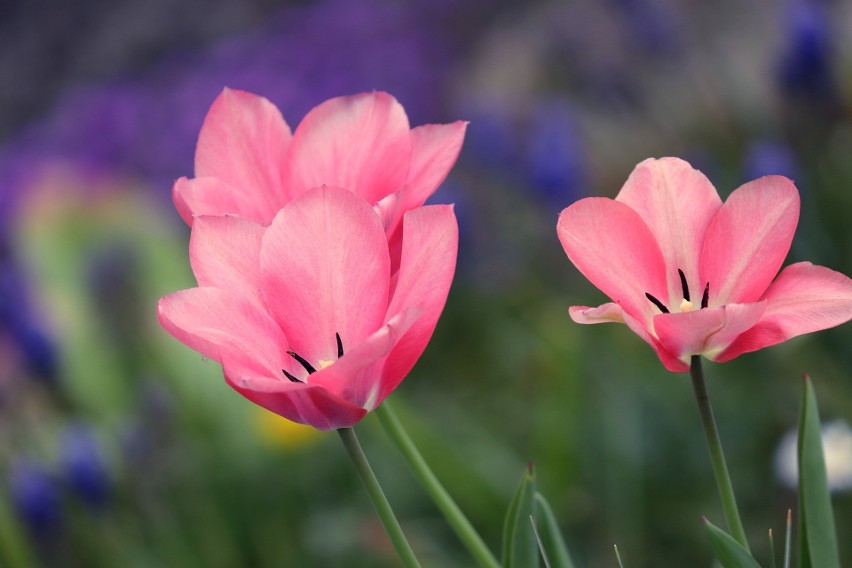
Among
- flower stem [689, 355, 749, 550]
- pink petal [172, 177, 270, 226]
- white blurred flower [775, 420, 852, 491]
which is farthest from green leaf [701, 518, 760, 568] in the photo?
white blurred flower [775, 420, 852, 491]

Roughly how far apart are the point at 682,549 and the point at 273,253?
1.09m

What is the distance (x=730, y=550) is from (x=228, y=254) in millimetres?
195

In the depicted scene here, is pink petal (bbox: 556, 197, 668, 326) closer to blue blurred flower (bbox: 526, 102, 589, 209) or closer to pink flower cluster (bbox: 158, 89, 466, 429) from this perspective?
pink flower cluster (bbox: 158, 89, 466, 429)

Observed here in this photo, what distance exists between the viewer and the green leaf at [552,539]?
385mm

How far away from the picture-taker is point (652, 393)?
1455 mm

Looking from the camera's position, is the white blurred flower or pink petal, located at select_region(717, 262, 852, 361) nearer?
pink petal, located at select_region(717, 262, 852, 361)

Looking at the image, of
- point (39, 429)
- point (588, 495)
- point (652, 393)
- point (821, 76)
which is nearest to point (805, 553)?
point (588, 495)

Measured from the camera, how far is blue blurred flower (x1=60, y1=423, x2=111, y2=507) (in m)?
1.14

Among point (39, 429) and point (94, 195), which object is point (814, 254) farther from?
point (94, 195)

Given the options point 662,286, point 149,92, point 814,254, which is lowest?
point 814,254

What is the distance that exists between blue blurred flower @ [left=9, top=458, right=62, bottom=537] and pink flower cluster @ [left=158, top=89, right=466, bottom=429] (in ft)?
2.62

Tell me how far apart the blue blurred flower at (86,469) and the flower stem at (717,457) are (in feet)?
3.09

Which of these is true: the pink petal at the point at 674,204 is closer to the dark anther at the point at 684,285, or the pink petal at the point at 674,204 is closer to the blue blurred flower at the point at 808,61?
the dark anther at the point at 684,285

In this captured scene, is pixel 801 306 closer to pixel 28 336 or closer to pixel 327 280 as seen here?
pixel 327 280
